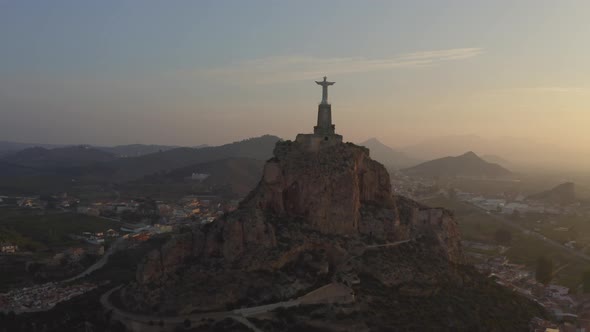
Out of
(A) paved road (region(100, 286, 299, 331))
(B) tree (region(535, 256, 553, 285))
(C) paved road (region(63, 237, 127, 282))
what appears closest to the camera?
(A) paved road (region(100, 286, 299, 331))

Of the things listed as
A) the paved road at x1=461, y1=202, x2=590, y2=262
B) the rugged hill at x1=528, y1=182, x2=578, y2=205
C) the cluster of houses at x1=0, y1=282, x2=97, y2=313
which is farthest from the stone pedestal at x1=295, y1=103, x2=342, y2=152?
the rugged hill at x1=528, y1=182, x2=578, y2=205

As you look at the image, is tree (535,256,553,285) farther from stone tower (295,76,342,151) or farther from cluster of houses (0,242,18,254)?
cluster of houses (0,242,18,254)

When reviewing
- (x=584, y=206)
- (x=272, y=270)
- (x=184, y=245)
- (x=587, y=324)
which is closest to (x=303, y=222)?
(x=272, y=270)

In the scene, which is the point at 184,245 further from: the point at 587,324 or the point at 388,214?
the point at 587,324

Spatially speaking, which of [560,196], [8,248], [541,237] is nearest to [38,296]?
[8,248]

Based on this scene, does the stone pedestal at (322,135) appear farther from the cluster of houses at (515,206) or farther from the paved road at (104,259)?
the cluster of houses at (515,206)

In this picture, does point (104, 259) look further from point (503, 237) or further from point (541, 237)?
point (541, 237)

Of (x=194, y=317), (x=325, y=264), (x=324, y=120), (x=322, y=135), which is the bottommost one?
(x=194, y=317)
